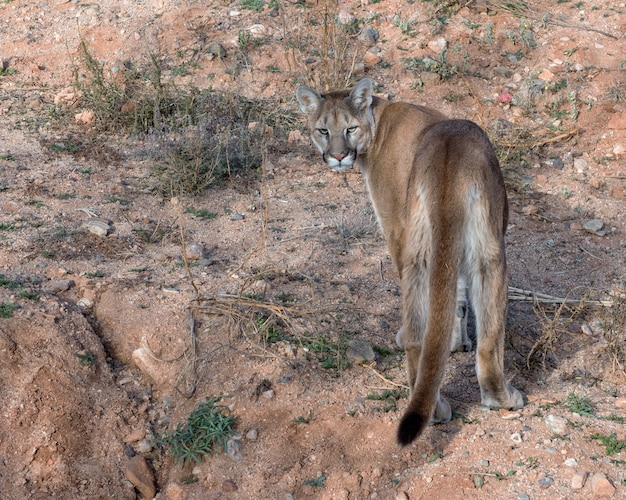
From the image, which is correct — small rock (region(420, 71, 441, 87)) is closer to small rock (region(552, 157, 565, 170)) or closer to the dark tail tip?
small rock (region(552, 157, 565, 170))

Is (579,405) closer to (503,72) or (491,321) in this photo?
(491,321)

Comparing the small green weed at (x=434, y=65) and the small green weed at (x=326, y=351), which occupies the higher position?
the small green weed at (x=326, y=351)

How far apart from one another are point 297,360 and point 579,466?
180 cm

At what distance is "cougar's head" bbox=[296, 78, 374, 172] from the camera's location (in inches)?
217

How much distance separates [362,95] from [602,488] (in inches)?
119

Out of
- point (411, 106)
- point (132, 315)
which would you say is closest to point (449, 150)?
point (411, 106)

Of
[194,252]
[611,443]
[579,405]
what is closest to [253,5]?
[194,252]

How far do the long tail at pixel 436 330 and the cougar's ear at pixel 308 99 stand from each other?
1981 mm

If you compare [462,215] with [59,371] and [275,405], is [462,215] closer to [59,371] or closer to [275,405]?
[275,405]

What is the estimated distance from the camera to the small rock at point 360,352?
502 cm

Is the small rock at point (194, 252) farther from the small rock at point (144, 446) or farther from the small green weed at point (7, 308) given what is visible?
the small rock at point (144, 446)

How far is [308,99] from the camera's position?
5.81 m

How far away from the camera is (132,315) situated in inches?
211

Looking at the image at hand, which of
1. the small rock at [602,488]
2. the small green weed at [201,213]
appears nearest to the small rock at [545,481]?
the small rock at [602,488]
